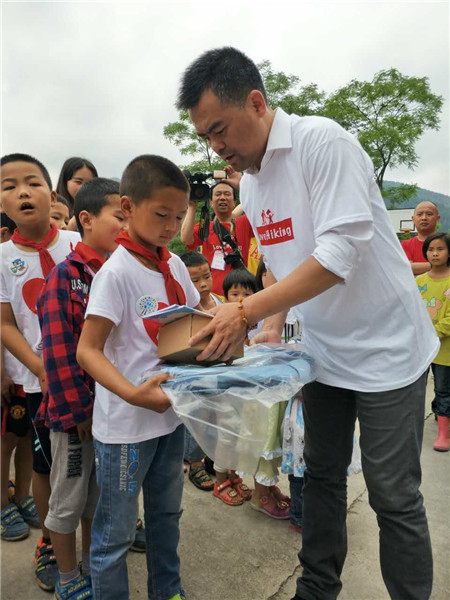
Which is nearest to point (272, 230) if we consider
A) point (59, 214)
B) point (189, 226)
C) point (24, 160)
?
point (24, 160)

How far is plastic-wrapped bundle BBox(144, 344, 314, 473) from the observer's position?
116cm

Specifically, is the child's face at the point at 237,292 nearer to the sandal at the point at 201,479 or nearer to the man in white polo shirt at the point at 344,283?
the sandal at the point at 201,479

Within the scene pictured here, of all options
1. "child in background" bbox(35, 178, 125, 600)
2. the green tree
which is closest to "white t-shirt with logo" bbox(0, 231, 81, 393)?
"child in background" bbox(35, 178, 125, 600)

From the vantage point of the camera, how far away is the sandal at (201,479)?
2564mm

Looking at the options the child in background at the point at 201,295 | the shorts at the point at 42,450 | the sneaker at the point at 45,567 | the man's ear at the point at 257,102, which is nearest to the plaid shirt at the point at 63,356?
the shorts at the point at 42,450

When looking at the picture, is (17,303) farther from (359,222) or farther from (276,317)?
(359,222)

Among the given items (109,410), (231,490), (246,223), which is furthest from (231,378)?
(246,223)

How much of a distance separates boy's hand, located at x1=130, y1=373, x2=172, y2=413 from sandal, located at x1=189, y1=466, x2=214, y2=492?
61.0 inches

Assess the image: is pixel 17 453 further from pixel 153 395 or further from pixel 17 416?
pixel 153 395

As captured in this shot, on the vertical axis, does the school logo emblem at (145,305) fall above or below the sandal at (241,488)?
above

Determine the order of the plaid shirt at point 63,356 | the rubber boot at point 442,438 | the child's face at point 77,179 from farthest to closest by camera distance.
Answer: the rubber boot at point 442,438, the child's face at point 77,179, the plaid shirt at point 63,356

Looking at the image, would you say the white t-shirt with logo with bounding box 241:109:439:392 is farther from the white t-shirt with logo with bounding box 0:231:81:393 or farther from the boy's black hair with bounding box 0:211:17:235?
the boy's black hair with bounding box 0:211:17:235

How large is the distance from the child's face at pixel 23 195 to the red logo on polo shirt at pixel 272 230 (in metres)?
1.02

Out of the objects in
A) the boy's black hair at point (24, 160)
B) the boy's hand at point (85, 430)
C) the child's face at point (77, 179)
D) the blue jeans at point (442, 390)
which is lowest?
the blue jeans at point (442, 390)
